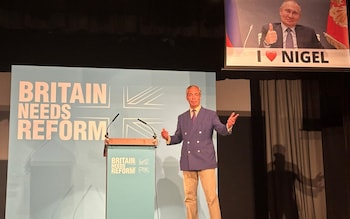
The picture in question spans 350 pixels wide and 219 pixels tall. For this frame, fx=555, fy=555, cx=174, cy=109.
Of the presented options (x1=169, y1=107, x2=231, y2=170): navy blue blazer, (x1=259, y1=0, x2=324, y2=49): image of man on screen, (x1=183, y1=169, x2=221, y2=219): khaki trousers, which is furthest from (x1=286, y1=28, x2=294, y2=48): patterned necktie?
(x1=183, y1=169, x2=221, y2=219): khaki trousers

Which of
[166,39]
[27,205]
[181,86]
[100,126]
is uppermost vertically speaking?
[166,39]

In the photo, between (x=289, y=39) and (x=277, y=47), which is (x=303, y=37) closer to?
(x=289, y=39)

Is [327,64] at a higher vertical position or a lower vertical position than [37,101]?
higher

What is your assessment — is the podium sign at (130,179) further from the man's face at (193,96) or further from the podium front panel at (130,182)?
the man's face at (193,96)

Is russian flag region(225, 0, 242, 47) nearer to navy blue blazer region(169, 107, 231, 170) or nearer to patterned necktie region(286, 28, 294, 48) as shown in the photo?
patterned necktie region(286, 28, 294, 48)

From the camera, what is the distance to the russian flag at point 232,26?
216 inches

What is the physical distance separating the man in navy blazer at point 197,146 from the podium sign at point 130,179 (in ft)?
2.29

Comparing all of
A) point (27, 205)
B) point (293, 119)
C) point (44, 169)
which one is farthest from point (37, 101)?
point (293, 119)

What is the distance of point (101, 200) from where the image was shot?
17.3ft

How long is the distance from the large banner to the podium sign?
32.4 inches

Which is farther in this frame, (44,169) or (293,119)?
(293,119)

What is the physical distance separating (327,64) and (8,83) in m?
3.15

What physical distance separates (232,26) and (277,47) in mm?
501

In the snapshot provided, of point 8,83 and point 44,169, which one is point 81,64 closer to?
point 8,83
